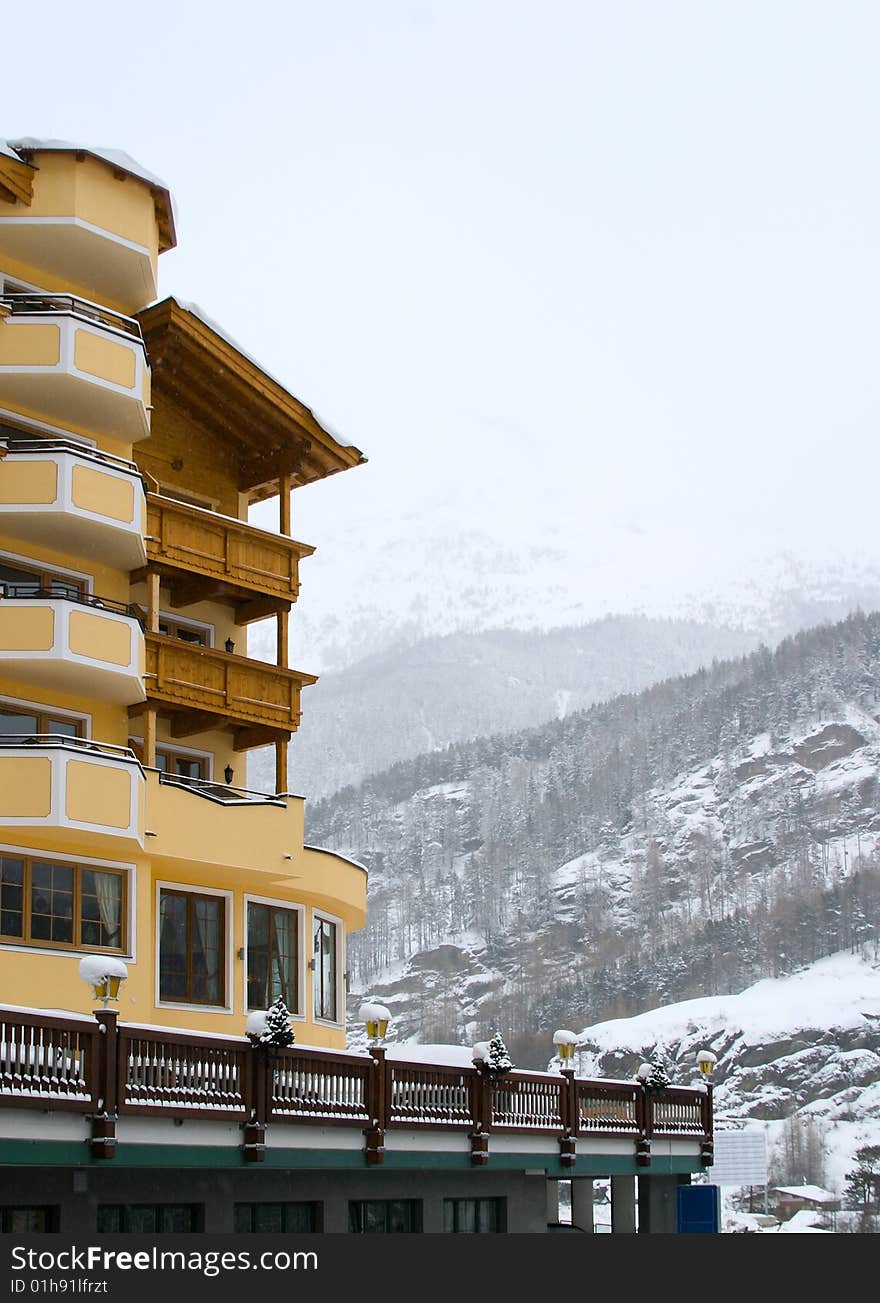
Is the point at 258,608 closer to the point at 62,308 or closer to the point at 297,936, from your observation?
the point at 297,936

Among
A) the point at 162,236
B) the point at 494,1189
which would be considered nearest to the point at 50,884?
the point at 494,1189

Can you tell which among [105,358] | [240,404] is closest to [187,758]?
[240,404]

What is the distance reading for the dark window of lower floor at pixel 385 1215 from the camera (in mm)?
32781

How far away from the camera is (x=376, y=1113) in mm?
30922

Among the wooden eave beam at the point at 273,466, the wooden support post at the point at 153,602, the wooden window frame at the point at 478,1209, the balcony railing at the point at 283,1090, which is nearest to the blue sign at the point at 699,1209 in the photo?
the balcony railing at the point at 283,1090

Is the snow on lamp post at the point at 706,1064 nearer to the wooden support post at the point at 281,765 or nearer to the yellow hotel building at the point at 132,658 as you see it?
the yellow hotel building at the point at 132,658

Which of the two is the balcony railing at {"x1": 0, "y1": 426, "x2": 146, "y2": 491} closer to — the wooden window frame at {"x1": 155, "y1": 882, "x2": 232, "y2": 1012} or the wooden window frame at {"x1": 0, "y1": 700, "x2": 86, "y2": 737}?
the wooden window frame at {"x1": 0, "y1": 700, "x2": 86, "y2": 737}

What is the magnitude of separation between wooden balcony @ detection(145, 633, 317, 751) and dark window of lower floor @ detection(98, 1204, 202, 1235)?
446 inches

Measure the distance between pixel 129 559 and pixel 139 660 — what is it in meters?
2.43

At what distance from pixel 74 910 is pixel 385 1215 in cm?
779

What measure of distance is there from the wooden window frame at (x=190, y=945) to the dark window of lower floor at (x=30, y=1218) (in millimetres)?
8009

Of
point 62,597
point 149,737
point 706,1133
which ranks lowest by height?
point 706,1133

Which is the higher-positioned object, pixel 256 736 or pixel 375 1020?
pixel 256 736

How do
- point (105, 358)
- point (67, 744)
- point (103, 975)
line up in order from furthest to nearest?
point (105, 358) < point (67, 744) < point (103, 975)
